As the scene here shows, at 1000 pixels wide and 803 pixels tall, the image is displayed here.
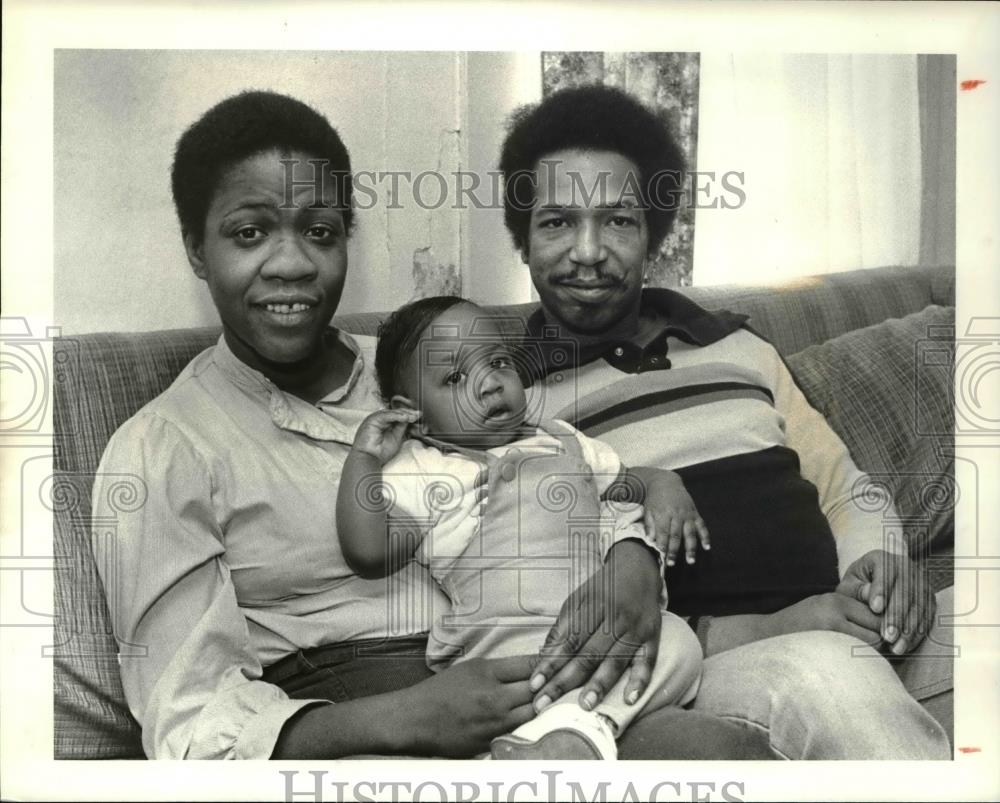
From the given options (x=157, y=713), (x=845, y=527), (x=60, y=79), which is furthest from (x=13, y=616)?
(x=845, y=527)

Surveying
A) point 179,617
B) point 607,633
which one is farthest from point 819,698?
point 179,617

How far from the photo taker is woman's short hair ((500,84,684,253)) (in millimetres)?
1724

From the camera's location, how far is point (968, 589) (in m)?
1.78

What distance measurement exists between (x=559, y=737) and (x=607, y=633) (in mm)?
154

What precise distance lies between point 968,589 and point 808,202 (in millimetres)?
610

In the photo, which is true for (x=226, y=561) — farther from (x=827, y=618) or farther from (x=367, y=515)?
(x=827, y=618)

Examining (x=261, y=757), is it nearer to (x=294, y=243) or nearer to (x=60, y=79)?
(x=294, y=243)

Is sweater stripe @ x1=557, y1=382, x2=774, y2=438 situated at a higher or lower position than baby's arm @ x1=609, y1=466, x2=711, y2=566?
higher

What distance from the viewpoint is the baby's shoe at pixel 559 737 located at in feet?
5.42

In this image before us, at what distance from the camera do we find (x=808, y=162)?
178 cm

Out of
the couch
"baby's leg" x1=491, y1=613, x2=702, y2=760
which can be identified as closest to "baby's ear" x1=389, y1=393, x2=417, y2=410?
the couch

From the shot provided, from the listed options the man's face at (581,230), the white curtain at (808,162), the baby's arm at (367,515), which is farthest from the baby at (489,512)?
Result: the white curtain at (808,162)

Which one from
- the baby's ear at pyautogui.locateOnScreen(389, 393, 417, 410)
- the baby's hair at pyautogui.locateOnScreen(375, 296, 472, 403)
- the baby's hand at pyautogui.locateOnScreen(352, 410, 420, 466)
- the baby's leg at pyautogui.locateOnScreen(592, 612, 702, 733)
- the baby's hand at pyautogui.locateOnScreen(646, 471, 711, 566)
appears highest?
the baby's hair at pyautogui.locateOnScreen(375, 296, 472, 403)

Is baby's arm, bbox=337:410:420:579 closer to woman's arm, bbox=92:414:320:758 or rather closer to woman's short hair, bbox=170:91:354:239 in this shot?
woman's arm, bbox=92:414:320:758
